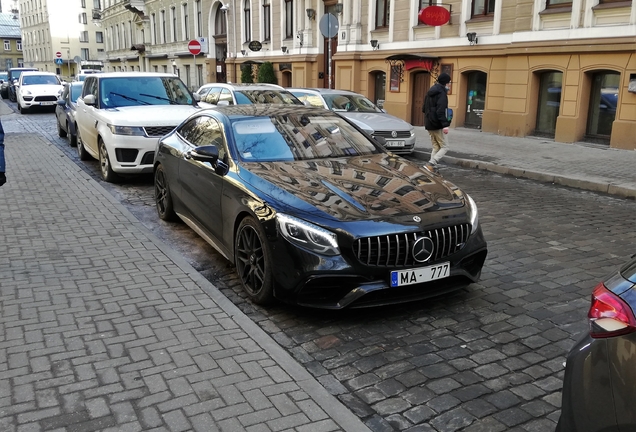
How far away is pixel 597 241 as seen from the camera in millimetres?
6844

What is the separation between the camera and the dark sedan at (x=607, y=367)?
2.10 metres

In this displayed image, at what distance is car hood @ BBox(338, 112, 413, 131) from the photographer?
13219 mm

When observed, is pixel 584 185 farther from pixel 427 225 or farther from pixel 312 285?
pixel 312 285

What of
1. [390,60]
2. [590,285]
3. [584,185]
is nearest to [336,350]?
[590,285]

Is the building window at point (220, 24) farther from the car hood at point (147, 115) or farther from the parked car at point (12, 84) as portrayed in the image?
the car hood at point (147, 115)

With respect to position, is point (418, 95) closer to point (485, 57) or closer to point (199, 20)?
point (485, 57)

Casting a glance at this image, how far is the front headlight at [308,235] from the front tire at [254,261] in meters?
0.24

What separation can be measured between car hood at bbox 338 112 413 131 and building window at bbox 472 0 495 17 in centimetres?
647

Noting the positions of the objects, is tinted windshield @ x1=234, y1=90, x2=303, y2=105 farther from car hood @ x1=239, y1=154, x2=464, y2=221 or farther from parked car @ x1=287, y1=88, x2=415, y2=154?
car hood @ x1=239, y1=154, x2=464, y2=221

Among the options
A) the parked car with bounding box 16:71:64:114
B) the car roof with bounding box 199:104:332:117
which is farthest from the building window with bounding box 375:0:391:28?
the car roof with bounding box 199:104:332:117

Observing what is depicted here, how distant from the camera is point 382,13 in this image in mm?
22297

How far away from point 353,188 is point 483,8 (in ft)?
50.0

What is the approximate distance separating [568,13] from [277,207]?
13.2 m

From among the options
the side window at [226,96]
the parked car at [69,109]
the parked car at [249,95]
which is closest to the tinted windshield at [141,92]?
the parked car at [249,95]
